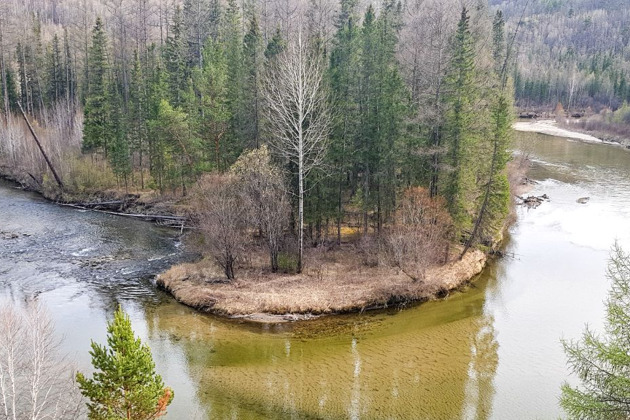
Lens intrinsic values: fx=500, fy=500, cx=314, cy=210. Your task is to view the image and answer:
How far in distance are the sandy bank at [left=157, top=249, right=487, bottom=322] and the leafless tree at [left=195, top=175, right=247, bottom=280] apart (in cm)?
157

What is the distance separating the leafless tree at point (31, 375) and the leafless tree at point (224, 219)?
10.8 m

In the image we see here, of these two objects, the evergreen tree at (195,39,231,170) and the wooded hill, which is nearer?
the evergreen tree at (195,39,231,170)

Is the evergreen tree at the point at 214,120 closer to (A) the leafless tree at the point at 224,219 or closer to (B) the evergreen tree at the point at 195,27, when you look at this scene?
(A) the leafless tree at the point at 224,219

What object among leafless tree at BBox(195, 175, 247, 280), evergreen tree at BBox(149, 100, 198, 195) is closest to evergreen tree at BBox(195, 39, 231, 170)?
evergreen tree at BBox(149, 100, 198, 195)

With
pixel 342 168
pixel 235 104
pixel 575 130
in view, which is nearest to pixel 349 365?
pixel 342 168

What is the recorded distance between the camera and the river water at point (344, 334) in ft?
64.3

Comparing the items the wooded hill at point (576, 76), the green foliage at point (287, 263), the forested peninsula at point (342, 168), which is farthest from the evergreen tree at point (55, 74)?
the wooded hill at point (576, 76)

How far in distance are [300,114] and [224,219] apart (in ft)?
24.2

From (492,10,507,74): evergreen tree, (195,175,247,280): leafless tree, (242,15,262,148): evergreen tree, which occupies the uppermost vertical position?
(492,10,507,74): evergreen tree

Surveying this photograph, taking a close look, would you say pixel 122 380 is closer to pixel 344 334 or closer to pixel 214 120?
pixel 344 334

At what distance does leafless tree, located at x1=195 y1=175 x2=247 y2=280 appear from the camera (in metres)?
28.7

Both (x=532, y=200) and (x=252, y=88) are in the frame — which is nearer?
(x=252, y=88)

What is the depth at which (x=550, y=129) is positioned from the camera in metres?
106

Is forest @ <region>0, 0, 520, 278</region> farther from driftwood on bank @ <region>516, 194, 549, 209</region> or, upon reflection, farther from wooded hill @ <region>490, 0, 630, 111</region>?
wooded hill @ <region>490, 0, 630, 111</region>
